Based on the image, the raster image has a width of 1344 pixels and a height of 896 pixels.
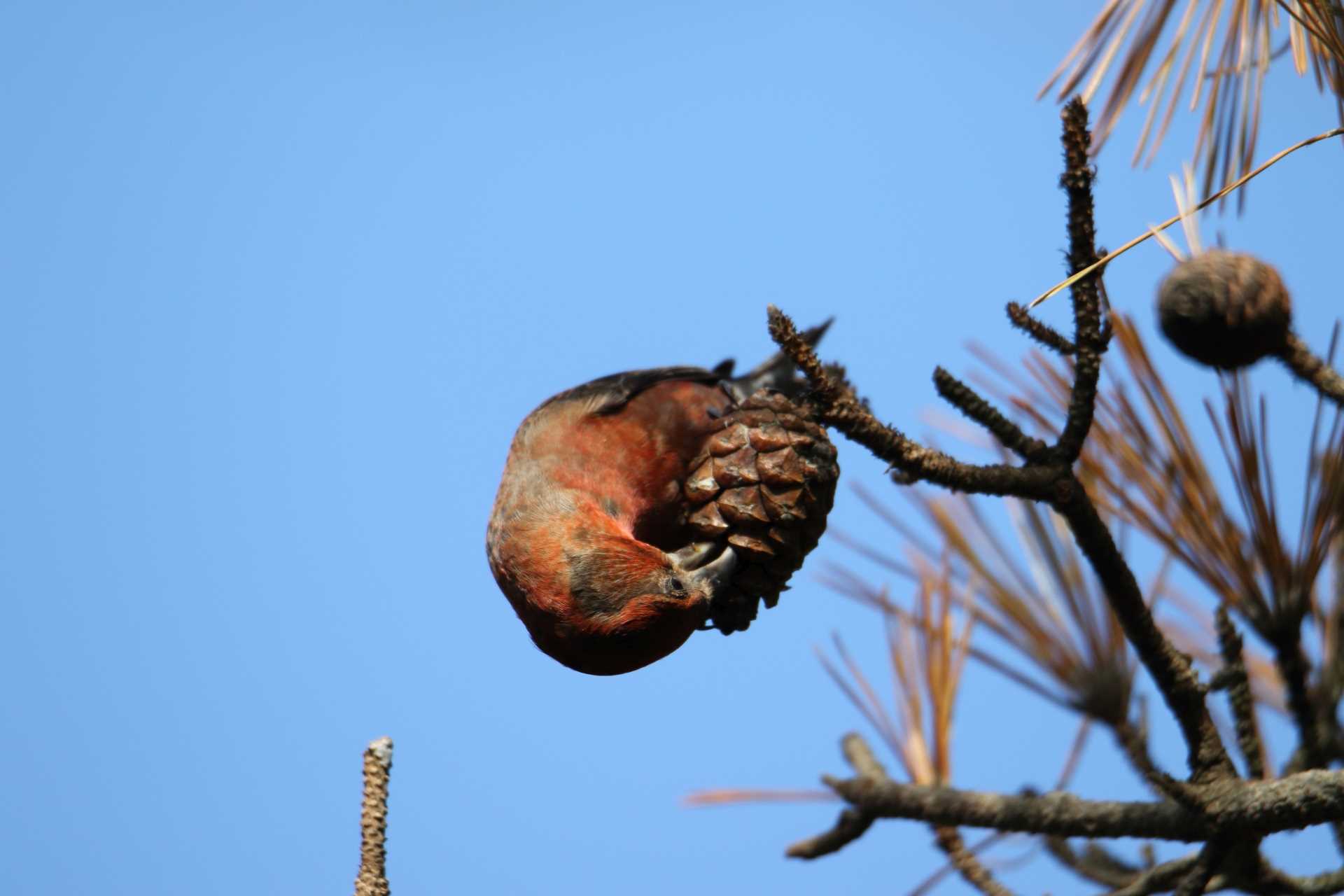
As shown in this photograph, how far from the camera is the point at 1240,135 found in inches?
77.4

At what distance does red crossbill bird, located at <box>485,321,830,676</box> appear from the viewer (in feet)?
5.51

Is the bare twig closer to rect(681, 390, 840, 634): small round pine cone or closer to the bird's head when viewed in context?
rect(681, 390, 840, 634): small round pine cone

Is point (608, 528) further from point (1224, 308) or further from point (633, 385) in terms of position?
point (1224, 308)

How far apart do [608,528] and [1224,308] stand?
75 centimetres

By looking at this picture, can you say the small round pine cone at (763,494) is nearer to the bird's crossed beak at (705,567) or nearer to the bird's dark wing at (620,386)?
the bird's crossed beak at (705,567)

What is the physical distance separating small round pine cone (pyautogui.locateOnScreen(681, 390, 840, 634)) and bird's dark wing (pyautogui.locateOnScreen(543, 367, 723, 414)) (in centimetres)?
29

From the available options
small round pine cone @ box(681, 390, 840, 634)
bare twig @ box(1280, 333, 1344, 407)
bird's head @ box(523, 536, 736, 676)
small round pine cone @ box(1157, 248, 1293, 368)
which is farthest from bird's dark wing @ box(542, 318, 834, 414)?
bare twig @ box(1280, 333, 1344, 407)

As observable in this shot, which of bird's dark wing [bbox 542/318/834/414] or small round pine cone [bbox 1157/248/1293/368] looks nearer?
small round pine cone [bbox 1157/248/1293/368]

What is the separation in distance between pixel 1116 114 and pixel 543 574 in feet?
3.27

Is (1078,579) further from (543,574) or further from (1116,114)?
(543,574)

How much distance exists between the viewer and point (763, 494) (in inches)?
66.8

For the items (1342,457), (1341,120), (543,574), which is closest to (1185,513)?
(1342,457)

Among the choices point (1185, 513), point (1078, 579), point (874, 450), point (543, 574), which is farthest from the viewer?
point (1078, 579)

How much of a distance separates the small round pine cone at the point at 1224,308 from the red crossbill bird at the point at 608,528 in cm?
49
